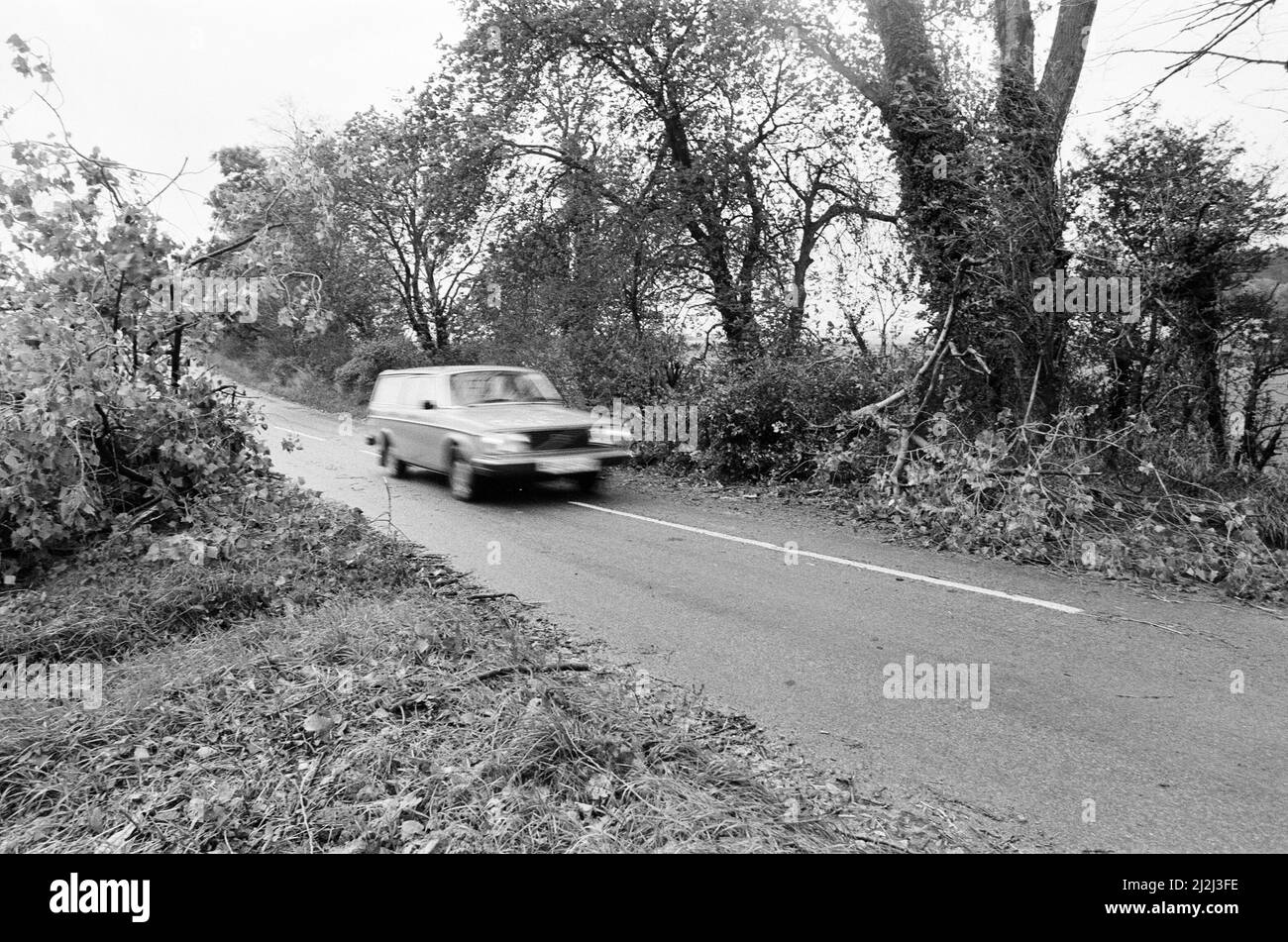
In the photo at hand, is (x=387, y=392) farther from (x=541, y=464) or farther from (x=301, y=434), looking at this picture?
(x=301, y=434)

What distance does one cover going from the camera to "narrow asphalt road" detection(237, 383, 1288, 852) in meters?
3.11

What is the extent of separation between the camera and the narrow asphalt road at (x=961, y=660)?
10.2 ft

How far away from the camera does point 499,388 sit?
36.7ft

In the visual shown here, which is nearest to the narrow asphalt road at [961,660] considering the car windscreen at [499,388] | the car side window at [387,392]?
the car windscreen at [499,388]

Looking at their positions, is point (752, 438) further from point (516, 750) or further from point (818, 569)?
point (516, 750)

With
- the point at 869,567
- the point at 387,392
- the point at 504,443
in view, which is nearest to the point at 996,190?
the point at 869,567

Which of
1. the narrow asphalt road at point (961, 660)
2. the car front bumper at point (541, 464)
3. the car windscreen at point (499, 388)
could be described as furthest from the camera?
the car windscreen at point (499, 388)

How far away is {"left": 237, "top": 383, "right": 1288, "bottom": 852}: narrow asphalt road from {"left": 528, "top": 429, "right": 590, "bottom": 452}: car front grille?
4.95ft

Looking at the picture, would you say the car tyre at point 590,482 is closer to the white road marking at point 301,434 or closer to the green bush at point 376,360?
the white road marking at point 301,434

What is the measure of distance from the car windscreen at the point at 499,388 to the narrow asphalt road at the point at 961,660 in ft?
9.17

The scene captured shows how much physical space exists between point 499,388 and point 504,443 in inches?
68.6

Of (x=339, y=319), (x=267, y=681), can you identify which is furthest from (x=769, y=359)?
(x=339, y=319)
